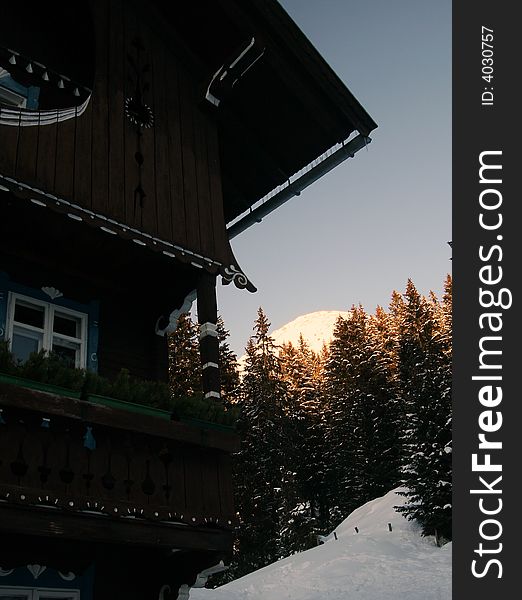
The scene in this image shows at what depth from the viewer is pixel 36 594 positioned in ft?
30.6

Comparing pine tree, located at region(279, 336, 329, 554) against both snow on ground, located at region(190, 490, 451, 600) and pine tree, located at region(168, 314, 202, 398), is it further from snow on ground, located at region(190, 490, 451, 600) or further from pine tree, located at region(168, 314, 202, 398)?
snow on ground, located at region(190, 490, 451, 600)

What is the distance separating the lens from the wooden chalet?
8.34m

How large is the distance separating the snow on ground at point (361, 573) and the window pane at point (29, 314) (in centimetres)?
1515

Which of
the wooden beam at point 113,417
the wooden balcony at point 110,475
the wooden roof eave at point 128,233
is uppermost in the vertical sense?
the wooden roof eave at point 128,233

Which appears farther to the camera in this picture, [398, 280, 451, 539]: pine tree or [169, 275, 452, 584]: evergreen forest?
[169, 275, 452, 584]: evergreen forest

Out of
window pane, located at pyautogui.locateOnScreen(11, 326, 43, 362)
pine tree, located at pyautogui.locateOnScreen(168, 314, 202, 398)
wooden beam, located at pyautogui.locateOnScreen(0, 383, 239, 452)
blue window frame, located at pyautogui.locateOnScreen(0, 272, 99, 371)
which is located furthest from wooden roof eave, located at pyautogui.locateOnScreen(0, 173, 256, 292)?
pine tree, located at pyautogui.locateOnScreen(168, 314, 202, 398)

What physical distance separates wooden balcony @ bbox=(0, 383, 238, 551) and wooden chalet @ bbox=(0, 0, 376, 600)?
0.02 m

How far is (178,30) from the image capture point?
12914mm

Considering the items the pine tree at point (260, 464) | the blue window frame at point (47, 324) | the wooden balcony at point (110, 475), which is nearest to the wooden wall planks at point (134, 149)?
the blue window frame at point (47, 324)

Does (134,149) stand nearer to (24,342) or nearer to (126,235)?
(126,235)

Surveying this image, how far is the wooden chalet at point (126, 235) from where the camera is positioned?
834cm

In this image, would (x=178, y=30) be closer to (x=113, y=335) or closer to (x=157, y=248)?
(x=157, y=248)

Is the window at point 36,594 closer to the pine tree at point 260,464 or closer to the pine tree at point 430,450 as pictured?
the pine tree at point 430,450

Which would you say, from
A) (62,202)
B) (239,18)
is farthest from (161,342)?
(239,18)
